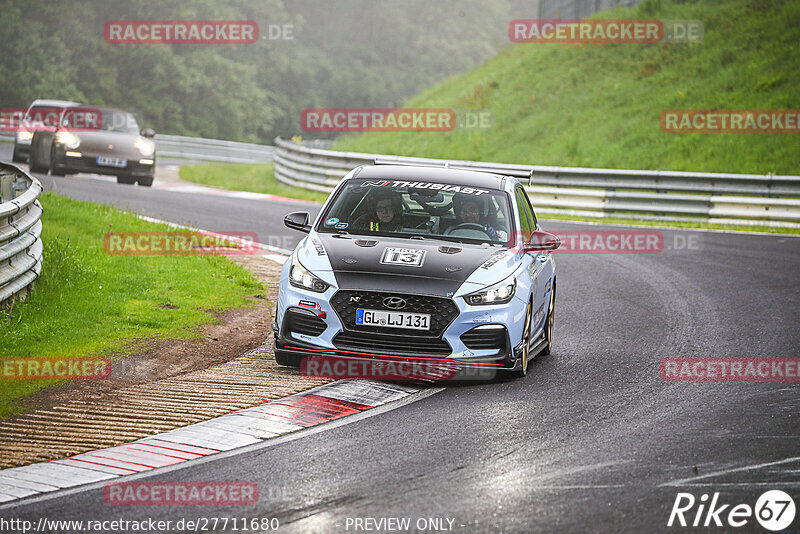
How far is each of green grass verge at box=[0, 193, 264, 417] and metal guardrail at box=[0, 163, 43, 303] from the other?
210 mm

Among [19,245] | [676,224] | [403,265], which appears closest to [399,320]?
[403,265]

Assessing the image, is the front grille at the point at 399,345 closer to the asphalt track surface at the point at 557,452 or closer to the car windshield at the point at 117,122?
the asphalt track surface at the point at 557,452

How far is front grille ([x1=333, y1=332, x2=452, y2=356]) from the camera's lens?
7.80 meters

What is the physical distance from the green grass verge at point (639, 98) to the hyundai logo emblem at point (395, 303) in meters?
20.0

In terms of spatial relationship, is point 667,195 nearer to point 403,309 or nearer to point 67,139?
point 67,139

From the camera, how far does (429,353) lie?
7.83m

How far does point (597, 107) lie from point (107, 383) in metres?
27.2

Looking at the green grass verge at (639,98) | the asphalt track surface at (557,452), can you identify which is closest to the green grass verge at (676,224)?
the green grass verge at (639,98)

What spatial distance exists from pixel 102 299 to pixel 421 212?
11.3 ft

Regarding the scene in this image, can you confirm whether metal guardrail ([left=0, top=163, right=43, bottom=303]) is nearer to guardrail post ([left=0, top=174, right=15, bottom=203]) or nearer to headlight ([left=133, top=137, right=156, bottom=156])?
guardrail post ([left=0, top=174, right=15, bottom=203])

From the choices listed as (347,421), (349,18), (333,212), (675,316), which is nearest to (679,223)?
(675,316)

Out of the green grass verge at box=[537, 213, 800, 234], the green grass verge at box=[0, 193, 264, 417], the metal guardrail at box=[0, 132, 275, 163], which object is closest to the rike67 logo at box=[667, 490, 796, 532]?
the green grass verge at box=[0, 193, 264, 417]

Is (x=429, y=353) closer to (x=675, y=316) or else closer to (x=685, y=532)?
(x=685, y=532)

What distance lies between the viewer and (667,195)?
867 inches
